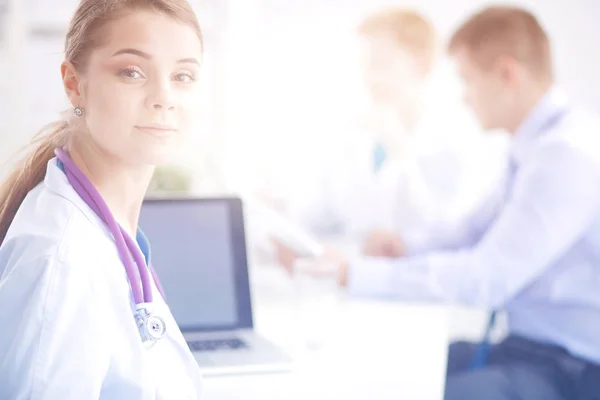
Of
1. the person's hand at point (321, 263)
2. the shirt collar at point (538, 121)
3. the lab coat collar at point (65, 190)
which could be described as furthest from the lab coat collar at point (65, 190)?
the shirt collar at point (538, 121)

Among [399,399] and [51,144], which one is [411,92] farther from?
[51,144]

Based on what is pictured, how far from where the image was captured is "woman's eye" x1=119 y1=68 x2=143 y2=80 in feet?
2.57

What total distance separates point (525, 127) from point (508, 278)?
1.50ft

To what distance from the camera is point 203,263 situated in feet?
4.31

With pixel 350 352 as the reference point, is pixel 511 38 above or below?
above

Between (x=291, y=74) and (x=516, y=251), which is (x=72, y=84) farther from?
(x=291, y=74)

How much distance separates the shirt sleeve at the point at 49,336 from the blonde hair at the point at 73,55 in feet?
0.48

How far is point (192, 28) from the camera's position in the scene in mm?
819

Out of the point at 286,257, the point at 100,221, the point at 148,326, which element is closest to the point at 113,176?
the point at 100,221

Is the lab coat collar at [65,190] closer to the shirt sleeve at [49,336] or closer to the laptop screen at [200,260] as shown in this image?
the shirt sleeve at [49,336]

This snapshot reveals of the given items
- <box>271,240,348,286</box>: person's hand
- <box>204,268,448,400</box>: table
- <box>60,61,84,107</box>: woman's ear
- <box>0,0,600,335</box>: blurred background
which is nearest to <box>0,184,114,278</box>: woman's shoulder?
<box>60,61,84,107</box>: woman's ear

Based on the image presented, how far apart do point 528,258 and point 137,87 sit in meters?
1.20

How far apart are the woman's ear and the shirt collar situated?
1.41 m

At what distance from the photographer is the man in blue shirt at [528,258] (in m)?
1.74
